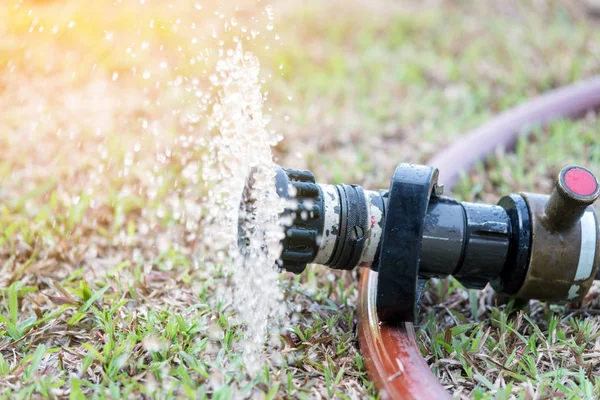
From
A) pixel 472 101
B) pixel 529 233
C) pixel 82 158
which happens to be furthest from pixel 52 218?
pixel 472 101

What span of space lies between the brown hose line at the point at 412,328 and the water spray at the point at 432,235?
0.07 meters

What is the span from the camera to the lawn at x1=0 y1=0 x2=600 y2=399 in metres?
1.92

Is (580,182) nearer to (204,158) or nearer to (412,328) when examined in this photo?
(412,328)

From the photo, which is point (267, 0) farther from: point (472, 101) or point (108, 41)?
Result: point (472, 101)

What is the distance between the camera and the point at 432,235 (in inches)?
75.4

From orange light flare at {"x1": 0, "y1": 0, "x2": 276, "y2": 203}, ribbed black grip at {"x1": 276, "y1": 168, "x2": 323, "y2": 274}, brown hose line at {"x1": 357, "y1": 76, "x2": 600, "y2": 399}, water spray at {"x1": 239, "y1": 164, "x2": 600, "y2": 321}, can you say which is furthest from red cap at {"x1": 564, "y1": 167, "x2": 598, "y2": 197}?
orange light flare at {"x1": 0, "y1": 0, "x2": 276, "y2": 203}

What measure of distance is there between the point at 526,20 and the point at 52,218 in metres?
3.99

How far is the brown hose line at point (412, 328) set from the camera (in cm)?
173

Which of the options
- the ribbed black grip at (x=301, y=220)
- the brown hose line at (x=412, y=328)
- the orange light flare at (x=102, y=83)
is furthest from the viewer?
the orange light flare at (x=102, y=83)

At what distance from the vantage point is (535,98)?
385cm

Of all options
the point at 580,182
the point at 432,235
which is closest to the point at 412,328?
the point at 432,235

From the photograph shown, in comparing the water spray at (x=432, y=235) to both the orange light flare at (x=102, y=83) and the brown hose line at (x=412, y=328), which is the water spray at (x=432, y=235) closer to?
the brown hose line at (x=412, y=328)

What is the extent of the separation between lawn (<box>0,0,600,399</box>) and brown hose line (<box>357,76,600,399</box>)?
0.07 meters

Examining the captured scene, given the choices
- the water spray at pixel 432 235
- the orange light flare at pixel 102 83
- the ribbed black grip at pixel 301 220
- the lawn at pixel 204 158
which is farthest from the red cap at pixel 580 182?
the orange light flare at pixel 102 83
